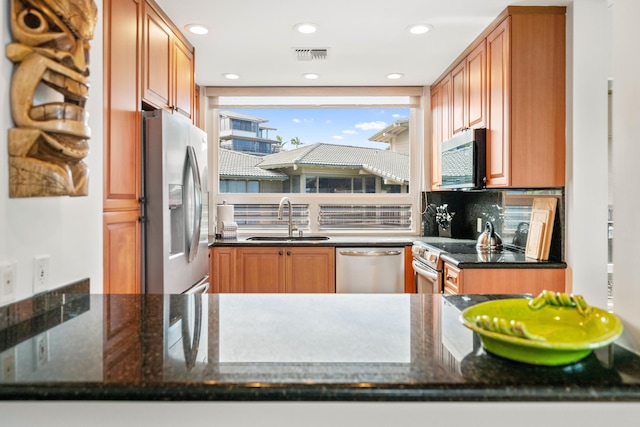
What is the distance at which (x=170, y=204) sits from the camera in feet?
8.47

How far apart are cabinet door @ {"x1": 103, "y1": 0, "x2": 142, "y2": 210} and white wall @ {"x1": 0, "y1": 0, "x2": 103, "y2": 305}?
17 centimetres

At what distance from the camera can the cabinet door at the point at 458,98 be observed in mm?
3613

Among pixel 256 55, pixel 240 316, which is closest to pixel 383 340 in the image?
pixel 240 316

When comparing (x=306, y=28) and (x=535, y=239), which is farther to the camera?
(x=306, y=28)

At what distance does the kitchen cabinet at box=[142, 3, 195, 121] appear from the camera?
2.60m

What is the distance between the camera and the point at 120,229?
2.22m

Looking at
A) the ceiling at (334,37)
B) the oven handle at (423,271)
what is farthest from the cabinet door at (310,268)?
the ceiling at (334,37)

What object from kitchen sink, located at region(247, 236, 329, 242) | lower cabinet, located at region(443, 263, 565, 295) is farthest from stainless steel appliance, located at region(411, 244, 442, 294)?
kitchen sink, located at region(247, 236, 329, 242)

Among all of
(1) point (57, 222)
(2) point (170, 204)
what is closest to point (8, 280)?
(1) point (57, 222)

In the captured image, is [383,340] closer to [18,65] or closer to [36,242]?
[36,242]

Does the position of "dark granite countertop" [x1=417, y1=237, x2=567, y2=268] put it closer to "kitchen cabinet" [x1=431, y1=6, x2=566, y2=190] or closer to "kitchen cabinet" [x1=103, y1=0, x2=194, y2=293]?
"kitchen cabinet" [x1=431, y1=6, x2=566, y2=190]

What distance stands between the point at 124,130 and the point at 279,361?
5.57ft

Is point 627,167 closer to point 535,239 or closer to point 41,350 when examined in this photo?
point 41,350

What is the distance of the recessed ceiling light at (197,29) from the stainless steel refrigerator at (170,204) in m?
0.69
